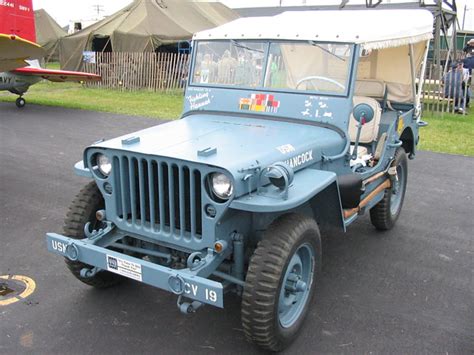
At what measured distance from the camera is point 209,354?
3270mm

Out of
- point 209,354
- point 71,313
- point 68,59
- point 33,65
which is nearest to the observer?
point 209,354

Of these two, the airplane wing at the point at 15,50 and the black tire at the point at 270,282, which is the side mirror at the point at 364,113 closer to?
the black tire at the point at 270,282

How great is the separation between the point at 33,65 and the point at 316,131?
1414 centimetres

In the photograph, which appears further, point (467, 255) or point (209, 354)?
point (467, 255)

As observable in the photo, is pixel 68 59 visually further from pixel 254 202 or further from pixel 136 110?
pixel 254 202

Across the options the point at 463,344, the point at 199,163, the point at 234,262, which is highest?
the point at 199,163

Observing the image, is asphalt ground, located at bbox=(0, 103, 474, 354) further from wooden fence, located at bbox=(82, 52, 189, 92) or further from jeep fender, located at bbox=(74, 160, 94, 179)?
wooden fence, located at bbox=(82, 52, 189, 92)

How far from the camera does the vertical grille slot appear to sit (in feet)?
10.4

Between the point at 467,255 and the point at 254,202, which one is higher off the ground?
the point at 254,202

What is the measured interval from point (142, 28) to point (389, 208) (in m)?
17.5

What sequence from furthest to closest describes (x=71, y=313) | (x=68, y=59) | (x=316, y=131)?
(x=68, y=59)
(x=316, y=131)
(x=71, y=313)

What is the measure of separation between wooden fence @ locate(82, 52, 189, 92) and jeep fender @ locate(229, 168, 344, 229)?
47.3 feet

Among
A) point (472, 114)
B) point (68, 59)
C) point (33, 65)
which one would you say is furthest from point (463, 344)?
point (68, 59)

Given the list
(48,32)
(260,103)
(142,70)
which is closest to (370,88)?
(260,103)
